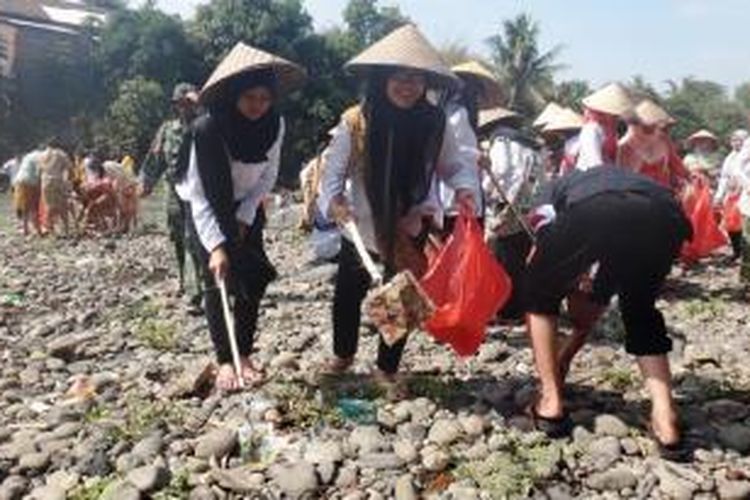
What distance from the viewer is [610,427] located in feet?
14.8

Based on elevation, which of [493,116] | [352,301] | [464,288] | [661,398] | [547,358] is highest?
[493,116]

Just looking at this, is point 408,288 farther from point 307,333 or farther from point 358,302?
point 307,333

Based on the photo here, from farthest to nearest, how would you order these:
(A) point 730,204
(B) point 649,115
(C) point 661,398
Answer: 1. (A) point 730,204
2. (B) point 649,115
3. (C) point 661,398

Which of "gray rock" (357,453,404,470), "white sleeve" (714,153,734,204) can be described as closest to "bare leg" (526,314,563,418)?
"gray rock" (357,453,404,470)

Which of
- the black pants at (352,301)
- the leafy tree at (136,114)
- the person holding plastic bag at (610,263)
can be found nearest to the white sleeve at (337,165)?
the black pants at (352,301)

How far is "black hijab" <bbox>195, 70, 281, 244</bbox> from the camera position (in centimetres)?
486

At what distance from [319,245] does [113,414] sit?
4.24 ft

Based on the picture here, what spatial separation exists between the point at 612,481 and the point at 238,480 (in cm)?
145

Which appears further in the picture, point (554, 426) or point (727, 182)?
point (727, 182)

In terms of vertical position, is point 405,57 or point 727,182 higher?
point 405,57

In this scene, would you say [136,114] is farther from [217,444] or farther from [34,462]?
[217,444]

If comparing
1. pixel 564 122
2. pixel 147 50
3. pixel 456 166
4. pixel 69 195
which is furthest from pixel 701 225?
pixel 147 50

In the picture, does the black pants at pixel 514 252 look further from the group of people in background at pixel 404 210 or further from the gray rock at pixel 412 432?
the gray rock at pixel 412 432

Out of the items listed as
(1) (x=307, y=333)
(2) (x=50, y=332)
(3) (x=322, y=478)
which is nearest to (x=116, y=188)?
(2) (x=50, y=332)
